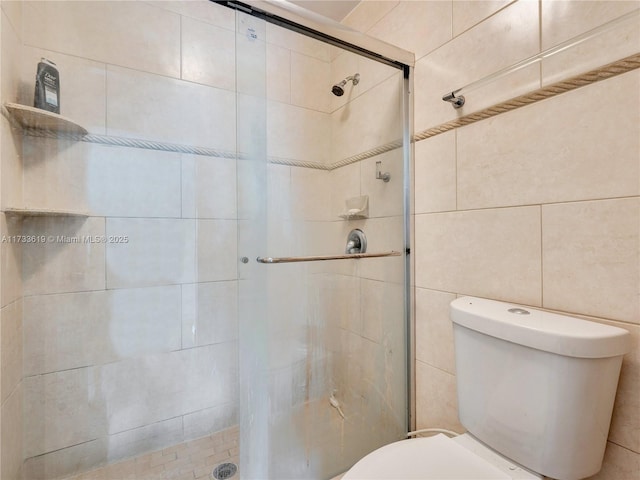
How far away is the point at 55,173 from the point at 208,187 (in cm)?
58

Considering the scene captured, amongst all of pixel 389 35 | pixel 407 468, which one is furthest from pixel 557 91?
pixel 407 468

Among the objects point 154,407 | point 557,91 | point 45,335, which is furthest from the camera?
point 154,407

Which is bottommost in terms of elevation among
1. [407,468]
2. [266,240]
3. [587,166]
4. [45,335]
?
[407,468]

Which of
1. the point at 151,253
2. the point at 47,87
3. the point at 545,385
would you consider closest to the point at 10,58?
the point at 47,87

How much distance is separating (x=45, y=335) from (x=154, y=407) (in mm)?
Result: 546

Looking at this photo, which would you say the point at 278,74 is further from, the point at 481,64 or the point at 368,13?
the point at 368,13

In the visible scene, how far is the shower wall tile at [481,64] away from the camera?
2.85 ft

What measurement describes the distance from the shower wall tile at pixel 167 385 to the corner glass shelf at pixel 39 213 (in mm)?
652

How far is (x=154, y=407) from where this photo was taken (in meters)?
1.37

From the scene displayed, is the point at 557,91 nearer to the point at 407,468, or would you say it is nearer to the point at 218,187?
the point at 407,468

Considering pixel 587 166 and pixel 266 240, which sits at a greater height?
pixel 587 166

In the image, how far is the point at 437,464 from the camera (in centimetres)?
75

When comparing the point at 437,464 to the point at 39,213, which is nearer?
the point at 437,464

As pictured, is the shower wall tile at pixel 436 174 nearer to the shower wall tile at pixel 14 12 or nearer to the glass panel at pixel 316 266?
the glass panel at pixel 316 266
